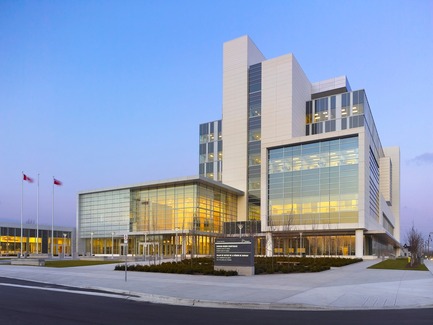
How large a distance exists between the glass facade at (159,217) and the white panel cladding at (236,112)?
4.76 metres

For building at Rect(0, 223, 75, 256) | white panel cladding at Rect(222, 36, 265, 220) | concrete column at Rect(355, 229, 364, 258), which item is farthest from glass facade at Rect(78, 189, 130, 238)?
concrete column at Rect(355, 229, 364, 258)

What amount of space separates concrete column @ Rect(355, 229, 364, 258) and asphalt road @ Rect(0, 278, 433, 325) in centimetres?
4546

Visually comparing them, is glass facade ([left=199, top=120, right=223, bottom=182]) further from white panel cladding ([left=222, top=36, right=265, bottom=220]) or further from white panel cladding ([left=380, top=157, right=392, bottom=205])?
white panel cladding ([left=380, top=157, right=392, bottom=205])

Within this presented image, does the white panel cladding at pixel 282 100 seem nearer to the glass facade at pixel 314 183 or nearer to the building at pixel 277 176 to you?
the building at pixel 277 176

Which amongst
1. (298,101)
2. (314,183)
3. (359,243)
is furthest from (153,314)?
(298,101)

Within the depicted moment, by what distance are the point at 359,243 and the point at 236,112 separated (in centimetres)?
3429

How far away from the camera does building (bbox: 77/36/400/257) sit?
5788 centimetres

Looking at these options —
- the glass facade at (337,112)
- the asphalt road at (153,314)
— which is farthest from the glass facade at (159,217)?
the asphalt road at (153,314)

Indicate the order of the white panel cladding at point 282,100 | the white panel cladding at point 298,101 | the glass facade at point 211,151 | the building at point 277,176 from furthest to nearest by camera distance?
the glass facade at point 211,151
the white panel cladding at point 298,101
the white panel cladding at point 282,100
the building at point 277,176

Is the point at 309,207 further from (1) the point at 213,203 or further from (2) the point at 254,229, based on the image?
(1) the point at 213,203

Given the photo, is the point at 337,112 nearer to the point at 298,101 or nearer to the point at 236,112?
the point at 298,101

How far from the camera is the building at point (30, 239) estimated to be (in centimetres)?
7731

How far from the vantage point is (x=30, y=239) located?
8269cm

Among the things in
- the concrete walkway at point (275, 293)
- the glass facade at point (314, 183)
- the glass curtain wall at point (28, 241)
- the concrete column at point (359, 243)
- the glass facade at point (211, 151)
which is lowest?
the glass curtain wall at point (28, 241)
